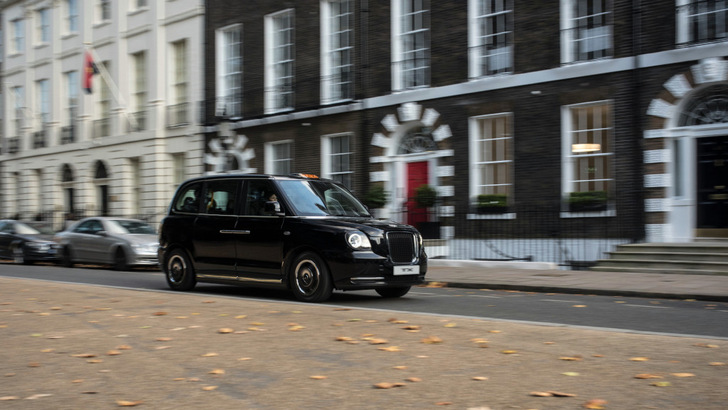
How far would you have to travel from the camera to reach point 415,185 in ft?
75.3

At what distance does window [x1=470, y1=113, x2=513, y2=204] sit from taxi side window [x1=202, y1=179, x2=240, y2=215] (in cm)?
931

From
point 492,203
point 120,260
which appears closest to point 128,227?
point 120,260

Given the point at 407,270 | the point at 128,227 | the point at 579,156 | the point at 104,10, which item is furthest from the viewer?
the point at 104,10

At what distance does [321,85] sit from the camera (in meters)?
25.6

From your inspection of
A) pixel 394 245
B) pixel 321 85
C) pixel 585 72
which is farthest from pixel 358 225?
pixel 321 85

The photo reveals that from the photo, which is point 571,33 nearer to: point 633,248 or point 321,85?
point 633,248

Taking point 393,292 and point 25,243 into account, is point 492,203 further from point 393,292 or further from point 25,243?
point 25,243

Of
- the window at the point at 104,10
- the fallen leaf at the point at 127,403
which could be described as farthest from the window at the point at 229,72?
the fallen leaf at the point at 127,403

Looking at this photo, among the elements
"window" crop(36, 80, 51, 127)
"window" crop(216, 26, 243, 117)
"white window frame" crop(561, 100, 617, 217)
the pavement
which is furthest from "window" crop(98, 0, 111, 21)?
the pavement

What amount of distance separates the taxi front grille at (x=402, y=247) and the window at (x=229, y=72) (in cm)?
1799

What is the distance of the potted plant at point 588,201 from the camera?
60.6 ft

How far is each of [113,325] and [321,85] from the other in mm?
17628

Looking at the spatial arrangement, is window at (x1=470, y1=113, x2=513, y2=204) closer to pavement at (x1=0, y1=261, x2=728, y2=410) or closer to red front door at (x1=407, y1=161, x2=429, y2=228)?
red front door at (x1=407, y1=161, x2=429, y2=228)

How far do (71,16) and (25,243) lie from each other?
17.9 m
